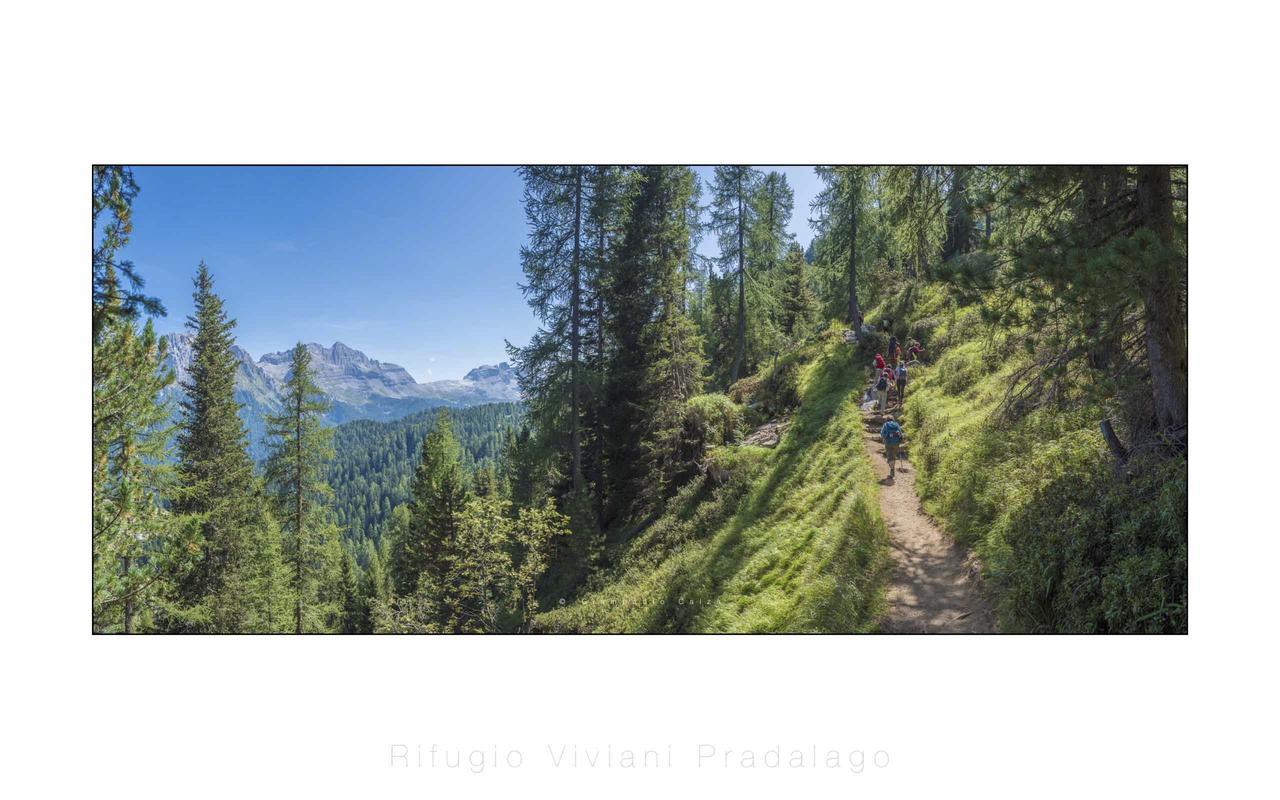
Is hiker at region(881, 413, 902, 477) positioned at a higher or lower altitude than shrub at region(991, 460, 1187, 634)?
higher

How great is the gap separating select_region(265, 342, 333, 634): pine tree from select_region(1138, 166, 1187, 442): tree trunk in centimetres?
1712

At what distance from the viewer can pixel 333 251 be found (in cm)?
586

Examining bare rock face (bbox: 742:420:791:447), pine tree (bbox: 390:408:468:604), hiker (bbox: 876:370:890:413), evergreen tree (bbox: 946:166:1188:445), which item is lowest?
pine tree (bbox: 390:408:468:604)

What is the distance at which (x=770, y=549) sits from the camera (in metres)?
7.54

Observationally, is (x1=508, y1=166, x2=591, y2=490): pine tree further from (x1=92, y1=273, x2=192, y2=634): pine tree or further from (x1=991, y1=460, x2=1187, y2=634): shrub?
(x1=991, y1=460, x2=1187, y2=634): shrub

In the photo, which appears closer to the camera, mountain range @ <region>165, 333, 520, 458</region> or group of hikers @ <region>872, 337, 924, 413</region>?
mountain range @ <region>165, 333, 520, 458</region>

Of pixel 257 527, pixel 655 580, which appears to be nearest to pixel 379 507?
pixel 257 527

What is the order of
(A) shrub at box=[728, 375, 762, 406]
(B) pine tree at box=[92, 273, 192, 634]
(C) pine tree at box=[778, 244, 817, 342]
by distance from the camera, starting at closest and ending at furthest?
1. (B) pine tree at box=[92, 273, 192, 634]
2. (A) shrub at box=[728, 375, 762, 406]
3. (C) pine tree at box=[778, 244, 817, 342]

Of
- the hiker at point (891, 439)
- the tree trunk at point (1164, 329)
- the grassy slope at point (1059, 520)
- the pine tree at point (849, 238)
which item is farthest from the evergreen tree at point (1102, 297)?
the pine tree at point (849, 238)

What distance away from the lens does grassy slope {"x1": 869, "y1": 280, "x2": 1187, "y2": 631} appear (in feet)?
13.5

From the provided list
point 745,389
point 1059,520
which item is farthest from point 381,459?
point 1059,520

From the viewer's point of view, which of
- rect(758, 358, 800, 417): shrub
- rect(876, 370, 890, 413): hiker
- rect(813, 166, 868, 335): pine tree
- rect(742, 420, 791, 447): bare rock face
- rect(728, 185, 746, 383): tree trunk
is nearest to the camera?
rect(876, 370, 890, 413): hiker

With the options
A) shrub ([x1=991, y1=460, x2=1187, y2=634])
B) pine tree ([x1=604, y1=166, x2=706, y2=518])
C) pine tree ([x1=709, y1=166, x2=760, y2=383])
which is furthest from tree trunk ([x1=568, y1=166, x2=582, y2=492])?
shrub ([x1=991, y1=460, x2=1187, y2=634])
